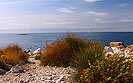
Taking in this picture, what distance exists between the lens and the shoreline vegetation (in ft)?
14.2

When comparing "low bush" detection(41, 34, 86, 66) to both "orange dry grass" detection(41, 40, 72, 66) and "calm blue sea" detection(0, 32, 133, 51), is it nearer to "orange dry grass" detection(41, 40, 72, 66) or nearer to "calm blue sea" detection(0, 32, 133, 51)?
"orange dry grass" detection(41, 40, 72, 66)

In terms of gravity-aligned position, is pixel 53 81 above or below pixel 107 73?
below

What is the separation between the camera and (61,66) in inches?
300

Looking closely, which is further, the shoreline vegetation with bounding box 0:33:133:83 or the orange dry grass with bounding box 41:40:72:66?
the orange dry grass with bounding box 41:40:72:66

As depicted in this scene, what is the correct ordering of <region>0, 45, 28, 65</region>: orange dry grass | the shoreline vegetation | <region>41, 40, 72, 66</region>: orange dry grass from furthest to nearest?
<region>0, 45, 28, 65</region>: orange dry grass
<region>41, 40, 72, 66</region>: orange dry grass
the shoreline vegetation

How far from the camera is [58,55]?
7926mm

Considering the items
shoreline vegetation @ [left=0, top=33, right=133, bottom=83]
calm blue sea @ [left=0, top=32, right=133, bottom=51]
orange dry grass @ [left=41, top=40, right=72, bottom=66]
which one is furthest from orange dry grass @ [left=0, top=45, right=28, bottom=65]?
orange dry grass @ [left=41, top=40, right=72, bottom=66]

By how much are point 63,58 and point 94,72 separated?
351 centimetres

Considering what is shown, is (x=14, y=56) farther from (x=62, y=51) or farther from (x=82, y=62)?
(x=82, y=62)

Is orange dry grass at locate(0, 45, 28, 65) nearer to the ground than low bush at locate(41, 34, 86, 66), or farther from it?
nearer to the ground

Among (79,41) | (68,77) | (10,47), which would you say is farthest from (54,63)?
(10,47)

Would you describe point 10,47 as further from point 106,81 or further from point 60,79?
point 106,81

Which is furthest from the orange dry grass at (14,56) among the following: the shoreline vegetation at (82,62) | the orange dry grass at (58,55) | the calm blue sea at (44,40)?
the orange dry grass at (58,55)

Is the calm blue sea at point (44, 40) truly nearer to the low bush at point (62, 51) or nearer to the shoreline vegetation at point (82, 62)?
the low bush at point (62, 51)
